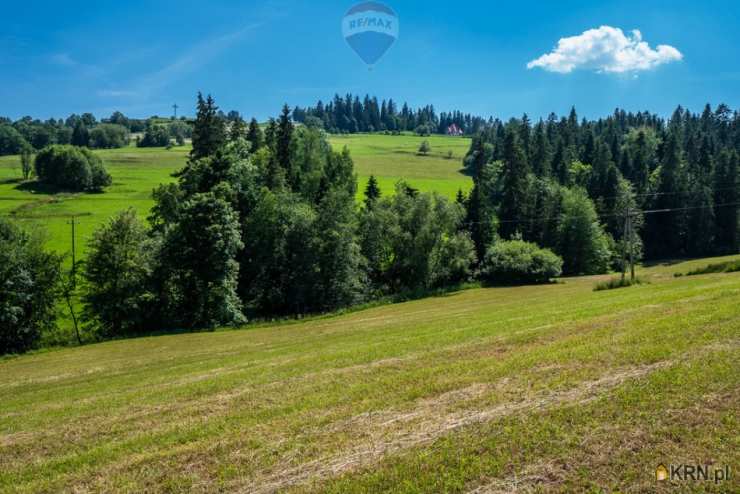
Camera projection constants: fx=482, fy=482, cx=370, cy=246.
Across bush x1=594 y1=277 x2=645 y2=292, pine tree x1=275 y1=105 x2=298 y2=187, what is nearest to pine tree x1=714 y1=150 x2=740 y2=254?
bush x1=594 y1=277 x2=645 y2=292

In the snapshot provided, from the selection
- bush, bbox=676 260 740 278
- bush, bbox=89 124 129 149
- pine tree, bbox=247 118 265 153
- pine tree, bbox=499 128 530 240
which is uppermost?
bush, bbox=89 124 129 149

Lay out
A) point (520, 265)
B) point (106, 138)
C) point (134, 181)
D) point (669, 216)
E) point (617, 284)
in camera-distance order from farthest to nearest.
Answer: point (106, 138) → point (134, 181) → point (669, 216) → point (520, 265) → point (617, 284)

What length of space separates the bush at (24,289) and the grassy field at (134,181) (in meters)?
7.13

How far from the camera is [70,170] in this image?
97.6m

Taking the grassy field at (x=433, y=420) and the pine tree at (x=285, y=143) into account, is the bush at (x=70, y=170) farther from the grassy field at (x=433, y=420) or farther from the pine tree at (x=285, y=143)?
the grassy field at (x=433, y=420)

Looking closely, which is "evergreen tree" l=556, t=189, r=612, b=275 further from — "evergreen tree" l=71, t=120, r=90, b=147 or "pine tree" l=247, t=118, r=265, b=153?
"evergreen tree" l=71, t=120, r=90, b=147

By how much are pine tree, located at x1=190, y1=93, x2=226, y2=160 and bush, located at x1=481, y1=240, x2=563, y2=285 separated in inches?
1458

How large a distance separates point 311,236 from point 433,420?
43722mm

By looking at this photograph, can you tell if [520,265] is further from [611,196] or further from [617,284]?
[611,196]

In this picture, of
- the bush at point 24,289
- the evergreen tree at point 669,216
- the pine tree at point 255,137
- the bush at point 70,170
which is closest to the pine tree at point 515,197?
the evergreen tree at point 669,216

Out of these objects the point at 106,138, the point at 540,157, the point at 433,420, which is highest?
the point at 106,138

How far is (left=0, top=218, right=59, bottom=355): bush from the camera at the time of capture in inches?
1575

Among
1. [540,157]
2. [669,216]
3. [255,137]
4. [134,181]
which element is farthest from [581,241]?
[134,181]

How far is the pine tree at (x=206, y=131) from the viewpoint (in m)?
51.9
